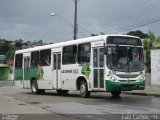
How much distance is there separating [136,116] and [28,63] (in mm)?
17751

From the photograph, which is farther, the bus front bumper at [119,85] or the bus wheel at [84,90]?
the bus wheel at [84,90]

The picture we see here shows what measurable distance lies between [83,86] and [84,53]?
5.71 feet

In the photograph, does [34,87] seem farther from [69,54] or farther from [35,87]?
[69,54]

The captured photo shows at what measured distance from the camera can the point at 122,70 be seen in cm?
2192

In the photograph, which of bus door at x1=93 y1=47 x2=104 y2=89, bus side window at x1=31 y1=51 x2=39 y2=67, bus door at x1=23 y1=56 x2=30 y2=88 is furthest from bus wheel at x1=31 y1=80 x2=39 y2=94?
bus door at x1=93 y1=47 x2=104 y2=89

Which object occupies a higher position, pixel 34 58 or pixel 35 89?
pixel 34 58

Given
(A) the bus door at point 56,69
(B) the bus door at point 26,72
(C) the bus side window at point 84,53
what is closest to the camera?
(C) the bus side window at point 84,53

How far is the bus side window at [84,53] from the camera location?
23406 mm

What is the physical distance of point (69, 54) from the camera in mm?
25281

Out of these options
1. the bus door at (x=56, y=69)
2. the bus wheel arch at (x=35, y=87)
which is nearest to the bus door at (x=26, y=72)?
the bus wheel arch at (x=35, y=87)

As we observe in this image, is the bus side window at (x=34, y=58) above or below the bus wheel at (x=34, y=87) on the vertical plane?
above

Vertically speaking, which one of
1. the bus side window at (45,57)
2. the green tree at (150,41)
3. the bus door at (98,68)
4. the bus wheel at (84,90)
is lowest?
the bus wheel at (84,90)

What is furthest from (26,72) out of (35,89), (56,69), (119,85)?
(119,85)

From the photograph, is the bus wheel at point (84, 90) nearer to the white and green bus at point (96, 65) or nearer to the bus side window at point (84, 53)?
the white and green bus at point (96, 65)
